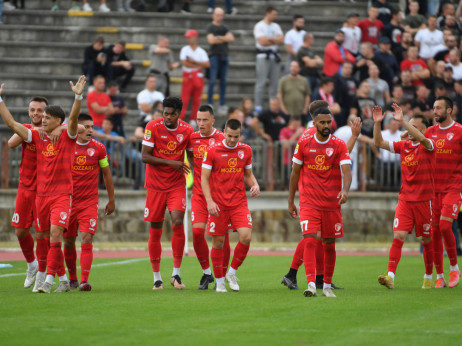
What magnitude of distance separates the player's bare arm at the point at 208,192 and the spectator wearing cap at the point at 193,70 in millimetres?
12789

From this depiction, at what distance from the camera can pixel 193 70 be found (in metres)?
27.2

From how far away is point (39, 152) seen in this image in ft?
46.4

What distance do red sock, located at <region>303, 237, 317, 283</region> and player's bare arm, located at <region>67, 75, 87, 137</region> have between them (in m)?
3.41

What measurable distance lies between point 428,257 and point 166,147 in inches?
164

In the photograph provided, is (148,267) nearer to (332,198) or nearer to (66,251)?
(66,251)

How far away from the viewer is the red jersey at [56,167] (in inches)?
550

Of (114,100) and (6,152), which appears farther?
(114,100)

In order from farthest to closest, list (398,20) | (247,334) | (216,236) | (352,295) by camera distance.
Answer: (398,20), (216,236), (352,295), (247,334)

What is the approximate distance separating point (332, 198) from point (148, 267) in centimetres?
630

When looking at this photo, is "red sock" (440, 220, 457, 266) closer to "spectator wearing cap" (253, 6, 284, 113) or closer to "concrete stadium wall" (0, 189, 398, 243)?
"concrete stadium wall" (0, 189, 398, 243)

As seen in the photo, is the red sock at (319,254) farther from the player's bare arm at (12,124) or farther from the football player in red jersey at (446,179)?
the player's bare arm at (12,124)

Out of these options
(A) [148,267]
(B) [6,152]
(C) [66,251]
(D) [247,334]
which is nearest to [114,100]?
(B) [6,152]

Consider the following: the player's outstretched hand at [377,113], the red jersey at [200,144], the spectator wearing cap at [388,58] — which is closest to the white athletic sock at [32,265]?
the red jersey at [200,144]

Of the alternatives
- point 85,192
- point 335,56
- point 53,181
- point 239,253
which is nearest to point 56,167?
point 53,181
